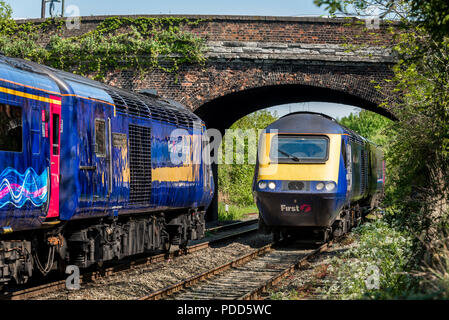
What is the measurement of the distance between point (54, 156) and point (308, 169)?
24.3ft

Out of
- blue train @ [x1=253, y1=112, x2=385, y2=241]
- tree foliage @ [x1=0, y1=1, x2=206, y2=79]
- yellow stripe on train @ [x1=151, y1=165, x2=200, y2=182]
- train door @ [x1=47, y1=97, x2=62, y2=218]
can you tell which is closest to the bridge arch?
tree foliage @ [x1=0, y1=1, x2=206, y2=79]

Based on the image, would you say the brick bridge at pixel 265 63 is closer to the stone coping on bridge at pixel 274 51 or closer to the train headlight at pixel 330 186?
the stone coping on bridge at pixel 274 51

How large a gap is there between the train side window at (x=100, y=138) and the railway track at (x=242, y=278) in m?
2.45

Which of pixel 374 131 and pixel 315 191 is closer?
pixel 315 191

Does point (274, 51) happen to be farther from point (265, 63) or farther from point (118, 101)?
point (118, 101)

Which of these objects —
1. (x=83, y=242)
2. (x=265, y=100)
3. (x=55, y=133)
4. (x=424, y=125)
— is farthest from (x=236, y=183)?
(x=55, y=133)

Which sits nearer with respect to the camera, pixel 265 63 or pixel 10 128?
pixel 10 128

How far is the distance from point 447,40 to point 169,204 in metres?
6.50

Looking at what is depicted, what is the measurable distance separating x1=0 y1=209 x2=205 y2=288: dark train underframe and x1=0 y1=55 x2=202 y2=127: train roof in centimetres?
202

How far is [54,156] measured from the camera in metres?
9.45
